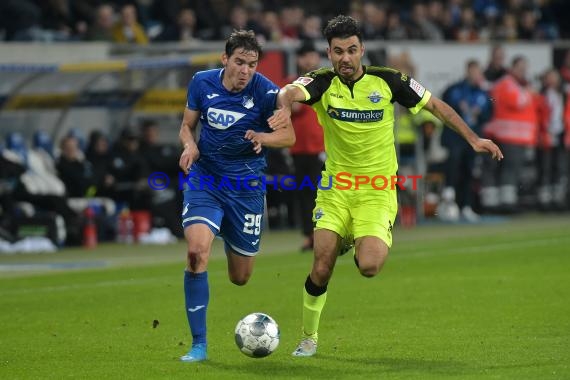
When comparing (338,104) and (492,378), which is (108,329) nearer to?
(338,104)

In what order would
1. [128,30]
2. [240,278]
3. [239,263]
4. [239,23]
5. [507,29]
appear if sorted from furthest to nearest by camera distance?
[507,29]
[239,23]
[128,30]
[240,278]
[239,263]

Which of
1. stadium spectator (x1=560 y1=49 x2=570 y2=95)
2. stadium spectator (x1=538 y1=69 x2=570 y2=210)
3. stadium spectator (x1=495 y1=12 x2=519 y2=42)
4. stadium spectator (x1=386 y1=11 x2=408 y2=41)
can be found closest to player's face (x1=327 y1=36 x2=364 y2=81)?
stadium spectator (x1=538 y1=69 x2=570 y2=210)

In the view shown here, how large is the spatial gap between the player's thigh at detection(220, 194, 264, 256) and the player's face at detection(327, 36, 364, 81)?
1.22 metres

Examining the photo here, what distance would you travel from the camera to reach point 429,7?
27.1 metres

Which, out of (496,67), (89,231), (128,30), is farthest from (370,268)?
(496,67)

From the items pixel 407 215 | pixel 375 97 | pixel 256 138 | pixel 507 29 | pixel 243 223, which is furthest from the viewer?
pixel 507 29

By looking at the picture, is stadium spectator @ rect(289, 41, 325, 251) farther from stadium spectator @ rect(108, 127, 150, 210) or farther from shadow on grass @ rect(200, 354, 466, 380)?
shadow on grass @ rect(200, 354, 466, 380)

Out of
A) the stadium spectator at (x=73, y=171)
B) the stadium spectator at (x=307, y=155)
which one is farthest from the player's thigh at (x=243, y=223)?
the stadium spectator at (x=73, y=171)

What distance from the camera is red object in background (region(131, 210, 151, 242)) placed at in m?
19.8

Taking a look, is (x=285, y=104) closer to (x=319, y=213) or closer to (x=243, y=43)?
(x=243, y=43)

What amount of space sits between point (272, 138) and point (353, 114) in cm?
74

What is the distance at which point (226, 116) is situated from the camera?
9.87m

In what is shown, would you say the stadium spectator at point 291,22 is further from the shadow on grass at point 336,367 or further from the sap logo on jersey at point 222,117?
the shadow on grass at point 336,367

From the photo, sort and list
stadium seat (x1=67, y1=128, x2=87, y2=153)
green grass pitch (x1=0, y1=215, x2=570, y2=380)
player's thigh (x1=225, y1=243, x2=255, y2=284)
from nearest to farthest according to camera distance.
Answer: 1. green grass pitch (x1=0, y1=215, x2=570, y2=380)
2. player's thigh (x1=225, y1=243, x2=255, y2=284)
3. stadium seat (x1=67, y1=128, x2=87, y2=153)
